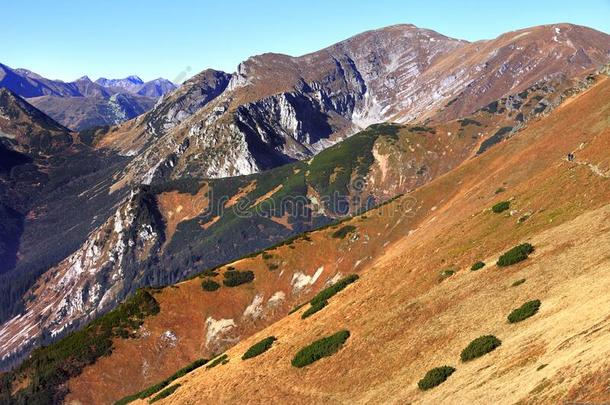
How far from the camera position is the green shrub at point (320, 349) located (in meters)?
45.7

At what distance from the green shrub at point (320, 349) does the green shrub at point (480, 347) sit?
13787mm

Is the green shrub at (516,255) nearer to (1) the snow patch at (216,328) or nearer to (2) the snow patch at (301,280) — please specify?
(1) the snow patch at (216,328)

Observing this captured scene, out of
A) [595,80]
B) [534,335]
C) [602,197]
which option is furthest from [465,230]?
[595,80]

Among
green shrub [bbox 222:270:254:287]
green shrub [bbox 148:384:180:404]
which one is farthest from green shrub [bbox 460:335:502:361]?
green shrub [bbox 222:270:254:287]

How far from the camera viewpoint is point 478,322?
126 ft

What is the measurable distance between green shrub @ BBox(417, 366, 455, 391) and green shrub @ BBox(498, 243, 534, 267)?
1546cm

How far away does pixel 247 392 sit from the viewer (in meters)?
45.6

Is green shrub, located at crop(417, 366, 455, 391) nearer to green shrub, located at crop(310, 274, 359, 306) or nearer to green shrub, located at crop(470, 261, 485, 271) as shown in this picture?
green shrub, located at crop(470, 261, 485, 271)

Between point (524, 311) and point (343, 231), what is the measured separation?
10330cm

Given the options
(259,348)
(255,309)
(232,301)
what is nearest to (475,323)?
(259,348)

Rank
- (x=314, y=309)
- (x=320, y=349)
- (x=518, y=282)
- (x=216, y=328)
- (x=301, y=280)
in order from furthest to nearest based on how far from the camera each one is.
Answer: (x=301, y=280)
(x=216, y=328)
(x=314, y=309)
(x=320, y=349)
(x=518, y=282)

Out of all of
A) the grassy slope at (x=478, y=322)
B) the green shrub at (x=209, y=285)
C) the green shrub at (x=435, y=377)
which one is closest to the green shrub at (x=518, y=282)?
the grassy slope at (x=478, y=322)

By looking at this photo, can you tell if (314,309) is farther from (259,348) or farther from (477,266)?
(477,266)

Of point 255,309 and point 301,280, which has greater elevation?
point 301,280
